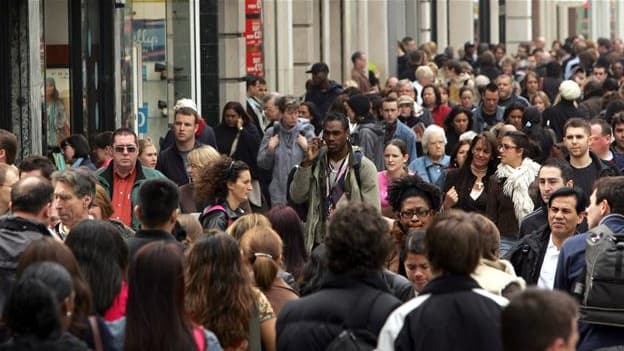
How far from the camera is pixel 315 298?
7.66m

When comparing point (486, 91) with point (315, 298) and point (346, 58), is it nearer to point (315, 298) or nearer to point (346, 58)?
point (346, 58)

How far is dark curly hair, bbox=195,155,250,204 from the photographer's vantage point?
40.4ft

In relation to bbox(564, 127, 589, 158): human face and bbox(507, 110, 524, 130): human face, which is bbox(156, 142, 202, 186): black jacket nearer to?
bbox(564, 127, 589, 158): human face

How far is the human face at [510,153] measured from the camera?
565 inches

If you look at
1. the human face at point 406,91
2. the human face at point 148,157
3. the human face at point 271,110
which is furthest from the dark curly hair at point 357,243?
the human face at point 406,91

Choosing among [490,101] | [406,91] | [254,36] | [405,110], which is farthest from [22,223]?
[254,36]

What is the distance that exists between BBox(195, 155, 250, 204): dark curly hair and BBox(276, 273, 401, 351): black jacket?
4646 mm

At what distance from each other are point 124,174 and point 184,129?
2.40 meters

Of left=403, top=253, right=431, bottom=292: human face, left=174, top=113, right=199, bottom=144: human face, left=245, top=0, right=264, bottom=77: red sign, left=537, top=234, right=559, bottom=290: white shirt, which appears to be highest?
left=245, top=0, right=264, bottom=77: red sign

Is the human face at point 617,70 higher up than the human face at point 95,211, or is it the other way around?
the human face at point 617,70

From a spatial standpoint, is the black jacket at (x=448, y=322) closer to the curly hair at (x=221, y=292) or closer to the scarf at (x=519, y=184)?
the curly hair at (x=221, y=292)

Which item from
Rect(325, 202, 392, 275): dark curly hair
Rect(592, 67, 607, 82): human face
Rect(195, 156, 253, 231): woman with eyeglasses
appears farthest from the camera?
Rect(592, 67, 607, 82): human face

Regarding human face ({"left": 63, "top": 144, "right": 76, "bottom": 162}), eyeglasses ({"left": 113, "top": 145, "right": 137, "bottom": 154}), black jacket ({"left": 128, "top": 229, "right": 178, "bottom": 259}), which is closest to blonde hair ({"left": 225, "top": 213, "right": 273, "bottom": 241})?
black jacket ({"left": 128, "top": 229, "right": 178, "bottom": 259})

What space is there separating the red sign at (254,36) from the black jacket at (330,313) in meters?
18.4
